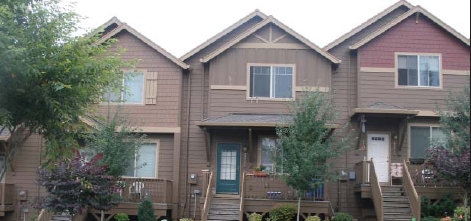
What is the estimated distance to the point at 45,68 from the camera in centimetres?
1342

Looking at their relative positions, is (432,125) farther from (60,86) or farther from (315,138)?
(60,86)

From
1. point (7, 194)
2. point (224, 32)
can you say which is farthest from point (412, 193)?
point (7, 194)

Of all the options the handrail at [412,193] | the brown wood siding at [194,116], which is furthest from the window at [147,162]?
the handrail at [412,193]

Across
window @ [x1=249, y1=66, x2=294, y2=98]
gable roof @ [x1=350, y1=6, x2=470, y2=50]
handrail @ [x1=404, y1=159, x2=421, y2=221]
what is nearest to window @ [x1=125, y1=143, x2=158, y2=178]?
window @ [x1=249, y1=66, x2=294, y2=98]

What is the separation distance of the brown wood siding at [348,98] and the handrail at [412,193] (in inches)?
85.6

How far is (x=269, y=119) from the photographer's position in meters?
23.0

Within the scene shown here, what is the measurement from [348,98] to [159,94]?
702 centimetres

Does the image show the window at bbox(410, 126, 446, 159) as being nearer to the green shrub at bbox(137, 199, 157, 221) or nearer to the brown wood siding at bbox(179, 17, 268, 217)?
the brown wood siding at bbox(179, 17, 268, 217)

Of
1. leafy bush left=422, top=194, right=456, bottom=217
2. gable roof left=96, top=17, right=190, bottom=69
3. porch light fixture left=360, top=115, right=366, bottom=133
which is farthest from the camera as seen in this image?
→ gable roof left=96, top=17, right=190, bottom=69

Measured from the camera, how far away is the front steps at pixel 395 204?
2077 cm

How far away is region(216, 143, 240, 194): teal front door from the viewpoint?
78.5 feet

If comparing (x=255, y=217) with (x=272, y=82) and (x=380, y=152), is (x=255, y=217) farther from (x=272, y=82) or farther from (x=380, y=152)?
(x=380, y=152)

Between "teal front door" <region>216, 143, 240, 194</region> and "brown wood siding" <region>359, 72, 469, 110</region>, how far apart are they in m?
5.08

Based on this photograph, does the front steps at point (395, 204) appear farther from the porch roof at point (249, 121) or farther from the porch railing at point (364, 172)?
the porch roof at point (249, 121)
